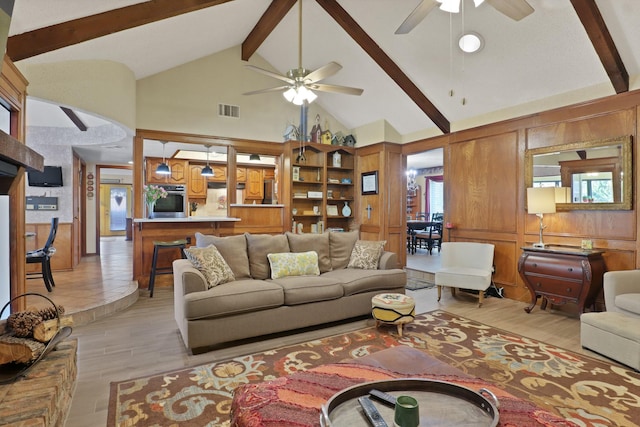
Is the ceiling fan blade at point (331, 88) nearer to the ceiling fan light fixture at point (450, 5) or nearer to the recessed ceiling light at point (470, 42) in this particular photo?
the recessed ceiling light at point (470, 42)

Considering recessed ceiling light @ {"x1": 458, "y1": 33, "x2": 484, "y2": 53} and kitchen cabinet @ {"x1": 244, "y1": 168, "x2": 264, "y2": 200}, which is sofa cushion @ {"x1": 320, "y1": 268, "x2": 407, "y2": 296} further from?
kitchen cabinet @ {"x1": 244, "y1": 168, "x2": 264, "y2": 200}

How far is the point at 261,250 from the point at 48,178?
15.6 feet

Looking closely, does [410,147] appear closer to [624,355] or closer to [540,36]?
[540,36]

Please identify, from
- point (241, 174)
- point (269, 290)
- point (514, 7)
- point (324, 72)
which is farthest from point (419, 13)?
point (241, 174)

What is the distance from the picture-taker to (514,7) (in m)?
2.59

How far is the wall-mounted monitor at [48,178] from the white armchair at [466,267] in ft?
21.8

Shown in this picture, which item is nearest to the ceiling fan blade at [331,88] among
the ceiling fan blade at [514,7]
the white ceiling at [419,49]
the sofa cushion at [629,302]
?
the white ceiling at [419,49]

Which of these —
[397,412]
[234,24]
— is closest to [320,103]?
[234,24]

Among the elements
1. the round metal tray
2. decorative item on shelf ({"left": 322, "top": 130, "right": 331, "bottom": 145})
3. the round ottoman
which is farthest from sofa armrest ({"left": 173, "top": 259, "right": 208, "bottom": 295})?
decorative item on shelf ({"left": 322, "top": 130, "right": 331, "bottom": 145})

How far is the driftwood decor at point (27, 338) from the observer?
71.6 inches

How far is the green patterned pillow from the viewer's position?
3727 mm

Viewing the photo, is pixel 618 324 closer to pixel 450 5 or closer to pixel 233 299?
pixel 450 5

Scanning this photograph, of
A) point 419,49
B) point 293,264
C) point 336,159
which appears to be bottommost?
point 293,264

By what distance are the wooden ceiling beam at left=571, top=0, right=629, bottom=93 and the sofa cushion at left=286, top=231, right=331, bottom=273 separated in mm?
3479
